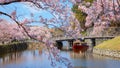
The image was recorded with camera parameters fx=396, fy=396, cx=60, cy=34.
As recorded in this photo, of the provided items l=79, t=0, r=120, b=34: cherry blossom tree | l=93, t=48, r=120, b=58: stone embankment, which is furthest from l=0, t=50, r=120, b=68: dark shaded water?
l=79, t=0, r=120, b=34: cherry blossom tree

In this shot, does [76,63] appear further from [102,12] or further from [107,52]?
[102,12]

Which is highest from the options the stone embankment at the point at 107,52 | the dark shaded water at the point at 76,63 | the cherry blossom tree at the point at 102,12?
the cherry blossom tree at the point at 102,12

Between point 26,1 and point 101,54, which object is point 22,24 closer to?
point 26,1

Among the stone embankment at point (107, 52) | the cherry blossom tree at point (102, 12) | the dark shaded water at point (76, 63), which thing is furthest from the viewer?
the stone embankment at point (107, 52)

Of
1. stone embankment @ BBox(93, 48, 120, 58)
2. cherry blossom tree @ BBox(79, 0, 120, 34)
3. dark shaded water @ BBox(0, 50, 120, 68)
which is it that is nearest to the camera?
cherry blossom tree @ BBox(79, 0, 120, 34)

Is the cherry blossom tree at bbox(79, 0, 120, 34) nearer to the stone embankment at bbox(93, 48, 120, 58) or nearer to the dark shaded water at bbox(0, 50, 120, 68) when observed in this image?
the dark shaded water at bbox(0, 50, 120, 68)

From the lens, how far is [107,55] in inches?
2685

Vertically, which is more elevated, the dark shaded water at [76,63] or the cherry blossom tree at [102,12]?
the cherry blossom tree at [102,12]

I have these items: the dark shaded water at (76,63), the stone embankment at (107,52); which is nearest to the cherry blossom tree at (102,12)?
the dark shaded water at (76,63)

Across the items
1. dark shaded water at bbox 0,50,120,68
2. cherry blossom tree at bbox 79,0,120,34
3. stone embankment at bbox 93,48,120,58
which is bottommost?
dark shaded water at bbox 0,50,120,68

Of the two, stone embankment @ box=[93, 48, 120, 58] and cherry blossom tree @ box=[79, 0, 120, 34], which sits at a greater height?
cherry blossom tree @ box=[79, 0, 120, 34]

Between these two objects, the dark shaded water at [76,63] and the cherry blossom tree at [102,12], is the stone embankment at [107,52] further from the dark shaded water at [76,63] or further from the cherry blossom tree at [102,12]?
the cherry blossom tree at [102,12]

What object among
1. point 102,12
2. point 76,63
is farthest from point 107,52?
point 102,12

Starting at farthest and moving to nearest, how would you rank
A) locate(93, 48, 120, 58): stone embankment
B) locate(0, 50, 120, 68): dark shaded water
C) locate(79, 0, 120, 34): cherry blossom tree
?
locate(93, 48, 120, 58): stone embankment, locate(0, 50, 120, 68): dark shaded water, locate(79, 0, 120, 34): cherry blossom tree
